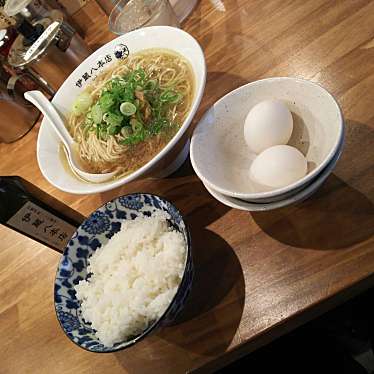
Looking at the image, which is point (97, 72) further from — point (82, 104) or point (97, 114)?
point (97, 114)

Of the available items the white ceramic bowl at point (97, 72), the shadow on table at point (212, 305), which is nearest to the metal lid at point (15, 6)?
the white ceramic bowl at point (97, 72)

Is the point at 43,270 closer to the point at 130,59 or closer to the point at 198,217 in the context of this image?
the point at 198,217

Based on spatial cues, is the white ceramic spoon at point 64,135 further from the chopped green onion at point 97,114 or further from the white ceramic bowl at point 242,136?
the white ceramic bowl at point 242,136

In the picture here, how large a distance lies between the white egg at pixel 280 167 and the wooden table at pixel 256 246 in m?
0.14

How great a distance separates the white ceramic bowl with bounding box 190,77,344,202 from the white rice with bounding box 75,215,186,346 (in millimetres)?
183

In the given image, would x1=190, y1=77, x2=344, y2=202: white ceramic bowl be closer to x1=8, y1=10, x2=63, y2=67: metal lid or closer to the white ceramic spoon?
the white ceramic spoon

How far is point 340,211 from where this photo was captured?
36.4 inches

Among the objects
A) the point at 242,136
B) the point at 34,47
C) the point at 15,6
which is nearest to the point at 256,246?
the point at 242,136

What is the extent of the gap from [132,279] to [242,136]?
1.52 ft

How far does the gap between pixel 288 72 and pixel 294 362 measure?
36.9 inches

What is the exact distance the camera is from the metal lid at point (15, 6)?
1.75 meters

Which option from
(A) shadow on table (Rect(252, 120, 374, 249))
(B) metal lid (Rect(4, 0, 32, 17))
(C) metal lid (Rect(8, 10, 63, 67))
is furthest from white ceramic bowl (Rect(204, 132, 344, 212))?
(B) metal lid (Rect(4, 0, 32, 17))

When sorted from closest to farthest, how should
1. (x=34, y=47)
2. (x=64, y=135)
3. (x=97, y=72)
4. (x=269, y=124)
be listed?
(x=269, y=124) → (x=64, y=135) → (x=97, y=72) → (x=34, y=47)

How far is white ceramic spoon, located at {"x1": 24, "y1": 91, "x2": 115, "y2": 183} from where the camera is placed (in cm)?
120
